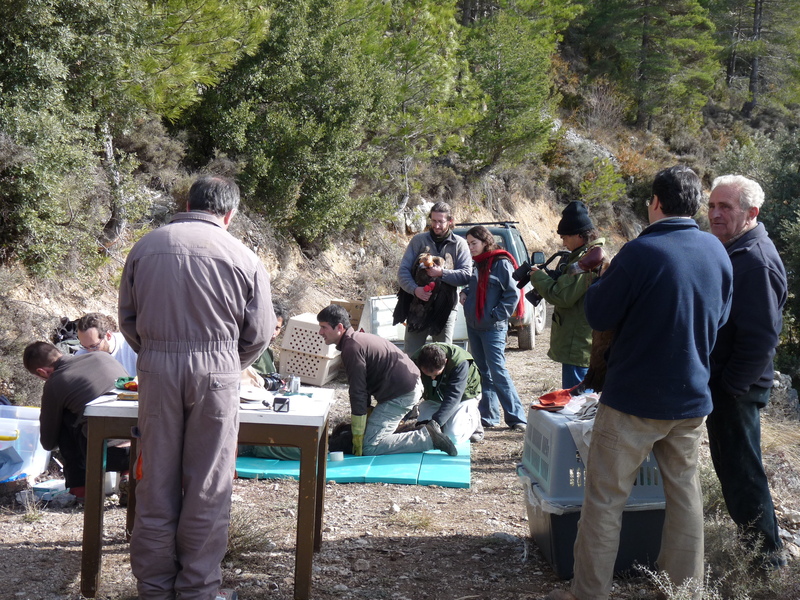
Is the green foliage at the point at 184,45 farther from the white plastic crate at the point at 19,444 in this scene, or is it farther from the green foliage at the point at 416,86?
the white plastic crate at the point at 19,444

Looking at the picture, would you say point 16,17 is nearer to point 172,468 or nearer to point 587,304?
point 172,468

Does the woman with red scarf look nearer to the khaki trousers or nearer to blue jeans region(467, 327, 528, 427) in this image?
blue jeans region(467, 327, 528, 427)

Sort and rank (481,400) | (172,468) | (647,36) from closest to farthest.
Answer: (172,468)
(481,400)
(647,36)

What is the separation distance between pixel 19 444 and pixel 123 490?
819 mm

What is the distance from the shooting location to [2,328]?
7.00 m

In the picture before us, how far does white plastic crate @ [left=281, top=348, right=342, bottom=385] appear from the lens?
333 inches

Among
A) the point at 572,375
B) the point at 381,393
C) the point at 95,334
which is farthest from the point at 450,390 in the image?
the point at 95,334

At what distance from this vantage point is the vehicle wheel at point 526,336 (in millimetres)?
11961

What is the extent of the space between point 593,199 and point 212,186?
79.1 ft

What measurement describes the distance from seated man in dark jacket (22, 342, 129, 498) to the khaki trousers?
3003mm

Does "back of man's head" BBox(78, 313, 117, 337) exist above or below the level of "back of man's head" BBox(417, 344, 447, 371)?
above

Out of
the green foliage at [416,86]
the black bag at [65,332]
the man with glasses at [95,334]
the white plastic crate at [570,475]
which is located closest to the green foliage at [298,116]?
the green foliage at [416,86]

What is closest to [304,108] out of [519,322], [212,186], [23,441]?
[519,322]

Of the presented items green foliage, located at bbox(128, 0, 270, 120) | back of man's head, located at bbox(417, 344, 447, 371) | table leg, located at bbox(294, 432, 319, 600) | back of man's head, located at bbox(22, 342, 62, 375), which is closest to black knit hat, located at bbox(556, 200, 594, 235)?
back of man's head, located at bbox(417, 344, 447, 371)
